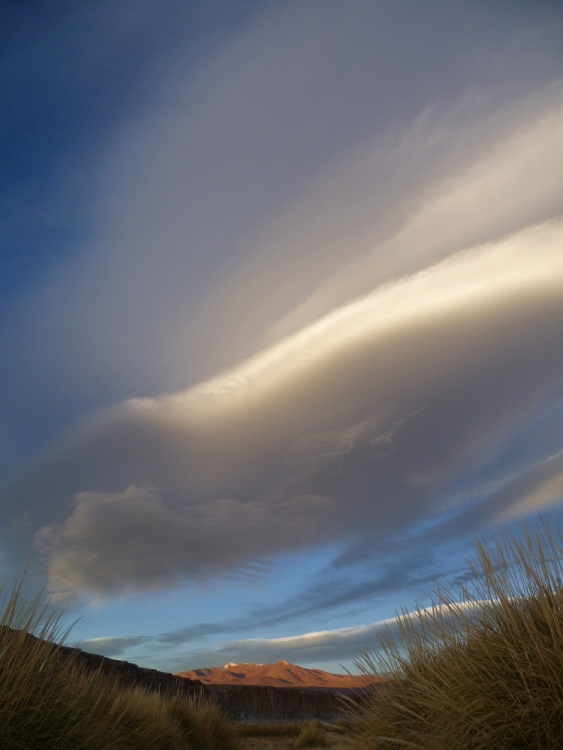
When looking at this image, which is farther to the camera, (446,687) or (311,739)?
(311,739)

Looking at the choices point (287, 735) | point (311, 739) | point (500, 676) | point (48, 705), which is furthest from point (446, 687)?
point (287, 735)

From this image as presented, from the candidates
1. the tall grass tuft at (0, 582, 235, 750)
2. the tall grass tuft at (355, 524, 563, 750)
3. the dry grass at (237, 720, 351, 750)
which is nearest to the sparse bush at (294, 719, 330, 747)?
the dry grass at (237, 720, 351, 750)

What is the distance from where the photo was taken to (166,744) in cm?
858

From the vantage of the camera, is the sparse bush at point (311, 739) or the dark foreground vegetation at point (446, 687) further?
the sparse bush at point (311, 739)

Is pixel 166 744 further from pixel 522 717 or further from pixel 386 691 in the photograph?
pixel 522 717

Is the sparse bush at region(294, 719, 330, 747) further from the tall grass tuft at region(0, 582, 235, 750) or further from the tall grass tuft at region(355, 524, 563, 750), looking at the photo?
the tall grass tuft at region(355, 524, 563, 750)

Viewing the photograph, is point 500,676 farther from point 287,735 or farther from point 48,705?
point 287,735

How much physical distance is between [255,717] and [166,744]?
503 inches

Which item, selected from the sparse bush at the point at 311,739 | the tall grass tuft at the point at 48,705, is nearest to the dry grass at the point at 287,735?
the sparse bush at the point at 311,739

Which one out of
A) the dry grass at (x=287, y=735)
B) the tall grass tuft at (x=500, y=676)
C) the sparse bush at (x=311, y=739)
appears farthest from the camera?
the sparse bush at (x=311, y=739)

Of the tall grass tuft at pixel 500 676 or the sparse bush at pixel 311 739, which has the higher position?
the tall grass tuft at pixel 500 676

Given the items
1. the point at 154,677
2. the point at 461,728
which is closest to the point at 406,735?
the point at 461,728

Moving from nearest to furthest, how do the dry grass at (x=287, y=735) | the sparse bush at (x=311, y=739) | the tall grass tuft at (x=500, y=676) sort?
the tall grass tuft at (x=500, y=676)
the dry grass at (x=287, y=735)
the sparse bush at (x=311, y=739)

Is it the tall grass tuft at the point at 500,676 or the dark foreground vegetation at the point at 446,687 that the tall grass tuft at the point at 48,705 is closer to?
the dark foreground vegetation at the point at 446,687
